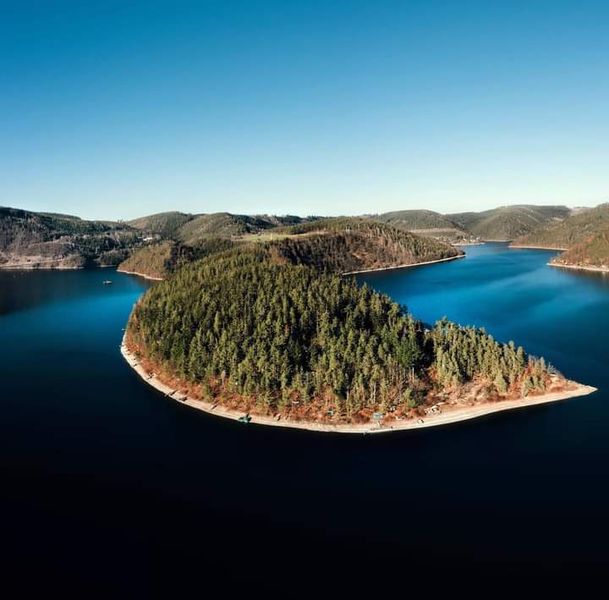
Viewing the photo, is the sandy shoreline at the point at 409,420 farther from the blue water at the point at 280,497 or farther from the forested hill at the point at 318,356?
the blue water at the point at 280,497

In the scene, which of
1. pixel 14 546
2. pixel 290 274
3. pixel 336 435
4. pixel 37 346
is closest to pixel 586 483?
pixel 336 435

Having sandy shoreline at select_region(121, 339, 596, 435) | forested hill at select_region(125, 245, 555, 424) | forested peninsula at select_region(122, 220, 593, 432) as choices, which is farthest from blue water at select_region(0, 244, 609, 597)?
forested hill at select_region(125, 245, 555, 424)

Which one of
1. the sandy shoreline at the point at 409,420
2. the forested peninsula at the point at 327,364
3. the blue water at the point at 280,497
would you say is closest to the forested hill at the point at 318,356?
the forested peninsula at the point at 327,364

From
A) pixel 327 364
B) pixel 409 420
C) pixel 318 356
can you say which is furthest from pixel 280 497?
pixel 318 356

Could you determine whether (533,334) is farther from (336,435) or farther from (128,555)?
(128,555)

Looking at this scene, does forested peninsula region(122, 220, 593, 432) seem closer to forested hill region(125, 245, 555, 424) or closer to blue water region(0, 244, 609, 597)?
forested hill region(125, 245, 555, 424)
